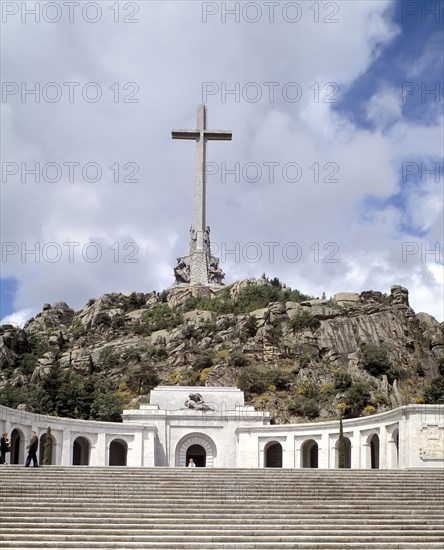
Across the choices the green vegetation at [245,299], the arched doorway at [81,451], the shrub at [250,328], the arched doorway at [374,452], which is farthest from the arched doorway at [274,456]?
the green vegetation at [245,299]

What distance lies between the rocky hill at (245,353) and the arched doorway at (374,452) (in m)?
13.2

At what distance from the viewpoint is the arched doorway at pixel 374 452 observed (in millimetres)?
44188

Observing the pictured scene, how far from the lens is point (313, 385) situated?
6456 centimetres

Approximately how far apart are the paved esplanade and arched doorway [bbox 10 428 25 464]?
129ft

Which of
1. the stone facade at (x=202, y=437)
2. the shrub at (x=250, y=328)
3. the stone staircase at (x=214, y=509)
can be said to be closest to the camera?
the stone staircase at (x=214, y=509)

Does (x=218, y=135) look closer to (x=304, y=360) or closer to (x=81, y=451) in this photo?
(x=304, y=360)

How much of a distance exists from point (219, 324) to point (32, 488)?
165ft

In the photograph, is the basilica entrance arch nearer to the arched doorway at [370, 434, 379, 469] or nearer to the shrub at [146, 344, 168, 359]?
the arched doorway at [370, 434, 379, 469]

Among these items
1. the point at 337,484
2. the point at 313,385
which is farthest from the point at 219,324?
the point at 337,484

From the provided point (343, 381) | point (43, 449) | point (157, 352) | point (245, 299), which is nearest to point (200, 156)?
point (245, 299)

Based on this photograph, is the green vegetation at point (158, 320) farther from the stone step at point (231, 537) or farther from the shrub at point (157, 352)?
the stone step at point (231, 537)

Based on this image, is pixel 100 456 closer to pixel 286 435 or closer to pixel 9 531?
pixel 286 435

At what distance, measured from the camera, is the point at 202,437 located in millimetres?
49750

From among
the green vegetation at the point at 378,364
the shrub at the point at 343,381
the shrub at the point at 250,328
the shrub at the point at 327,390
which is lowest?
the shrub at the point at 327,390
